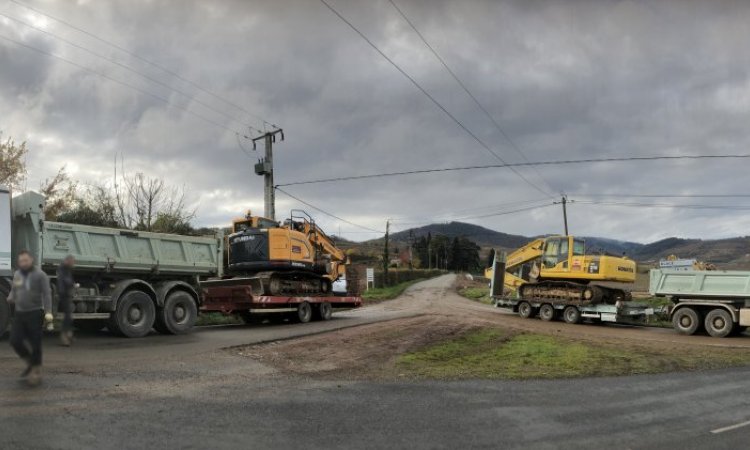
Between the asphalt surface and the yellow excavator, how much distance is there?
12.4 meters

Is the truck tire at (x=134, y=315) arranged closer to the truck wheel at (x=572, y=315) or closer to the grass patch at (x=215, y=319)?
the grass patch at (x=215, y=319)

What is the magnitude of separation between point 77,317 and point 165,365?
13.9 feet

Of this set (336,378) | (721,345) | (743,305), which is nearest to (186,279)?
(336,378)

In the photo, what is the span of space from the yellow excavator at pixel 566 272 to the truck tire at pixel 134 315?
16030 mm

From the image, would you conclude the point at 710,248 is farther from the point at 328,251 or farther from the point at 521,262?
the point at 328,251

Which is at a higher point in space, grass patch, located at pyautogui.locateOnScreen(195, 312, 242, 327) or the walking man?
the walking man

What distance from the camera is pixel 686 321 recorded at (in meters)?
18.9

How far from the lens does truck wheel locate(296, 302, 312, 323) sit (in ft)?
63.8

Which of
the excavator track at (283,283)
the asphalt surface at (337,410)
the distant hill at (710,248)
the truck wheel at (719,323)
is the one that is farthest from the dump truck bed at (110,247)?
the distant hill at (710,248)

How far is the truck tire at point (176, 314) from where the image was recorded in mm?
14242

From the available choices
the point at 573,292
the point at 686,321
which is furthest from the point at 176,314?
the point at 686,321

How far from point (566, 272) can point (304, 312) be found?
35.4 feet

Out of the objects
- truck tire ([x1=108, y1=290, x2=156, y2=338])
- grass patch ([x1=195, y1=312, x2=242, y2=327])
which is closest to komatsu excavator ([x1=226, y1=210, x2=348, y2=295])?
grass patch ([x1=195, y1=312, x2=242, y2=327])

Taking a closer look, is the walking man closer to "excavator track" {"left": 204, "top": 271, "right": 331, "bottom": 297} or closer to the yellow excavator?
"excavator track" {"left": 204, "top": 271, "right": 331, "bottom": 297}
